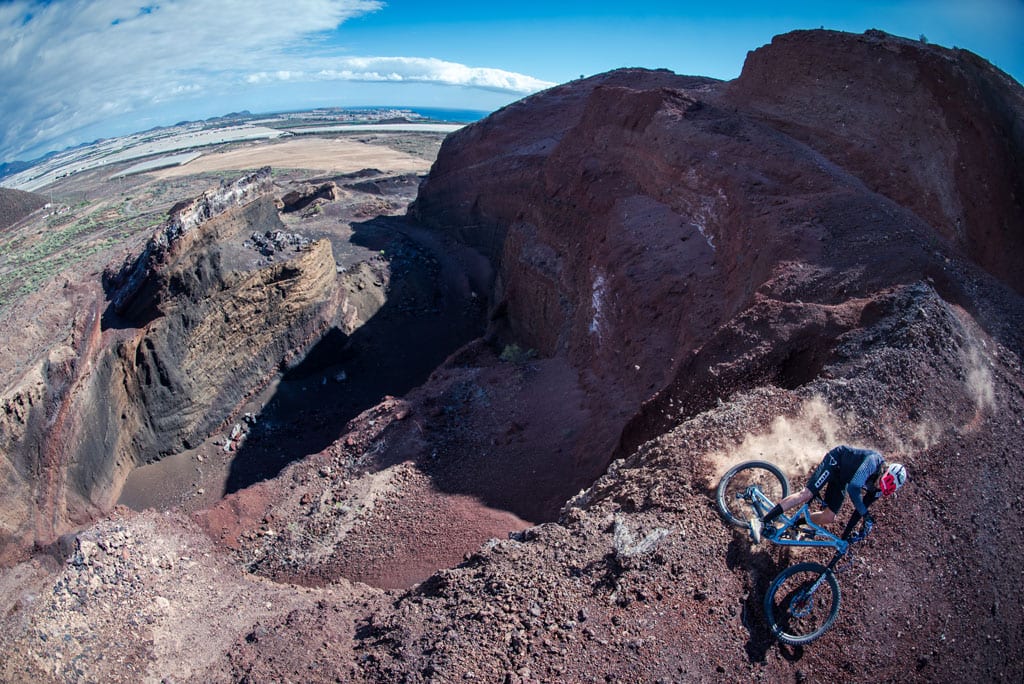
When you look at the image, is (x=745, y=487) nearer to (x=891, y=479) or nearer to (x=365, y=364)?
(x=891, y=479)

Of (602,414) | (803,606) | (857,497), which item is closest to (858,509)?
(857,497)

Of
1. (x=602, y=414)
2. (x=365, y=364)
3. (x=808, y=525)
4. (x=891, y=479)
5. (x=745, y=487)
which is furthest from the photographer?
(x=365, y=364)

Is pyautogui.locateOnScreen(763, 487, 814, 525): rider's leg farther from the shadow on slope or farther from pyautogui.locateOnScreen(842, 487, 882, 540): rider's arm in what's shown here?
the shadow on slope

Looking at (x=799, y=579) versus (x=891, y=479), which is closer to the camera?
(x=891, y=479)

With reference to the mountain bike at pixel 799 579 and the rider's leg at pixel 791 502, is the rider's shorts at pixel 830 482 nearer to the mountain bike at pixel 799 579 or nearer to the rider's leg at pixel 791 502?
the rider's leg at pixel 791 502

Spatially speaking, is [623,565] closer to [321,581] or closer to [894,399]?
[894,399]

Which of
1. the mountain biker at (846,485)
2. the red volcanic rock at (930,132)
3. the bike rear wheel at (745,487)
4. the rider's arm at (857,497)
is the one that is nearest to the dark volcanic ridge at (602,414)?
the red volcanic rock at (930,132)
